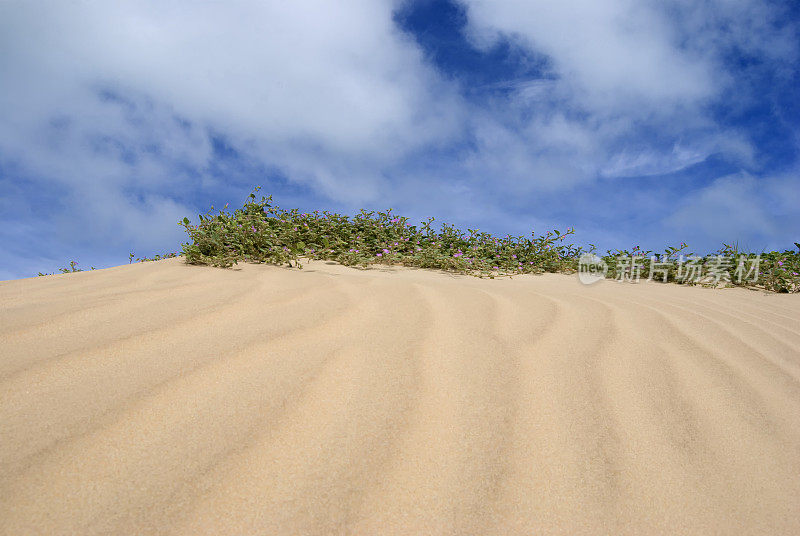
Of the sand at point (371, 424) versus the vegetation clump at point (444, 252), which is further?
the vegetation clump at point (444, 252)

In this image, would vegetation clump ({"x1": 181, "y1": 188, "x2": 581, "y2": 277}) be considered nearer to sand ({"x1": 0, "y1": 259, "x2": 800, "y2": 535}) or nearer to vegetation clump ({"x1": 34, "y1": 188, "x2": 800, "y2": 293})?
vegetation clump ({"x1": 34, "y1": 188, "x2": 800, "y2": 293})

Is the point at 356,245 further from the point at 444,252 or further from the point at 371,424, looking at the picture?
the point at 371,424

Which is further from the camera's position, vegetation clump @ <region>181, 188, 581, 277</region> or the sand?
vegetation clump @ <region>181, 188, 581, 277</region>

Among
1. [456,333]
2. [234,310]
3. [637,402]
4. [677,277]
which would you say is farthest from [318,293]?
[677,277]

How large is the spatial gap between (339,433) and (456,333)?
84 cm

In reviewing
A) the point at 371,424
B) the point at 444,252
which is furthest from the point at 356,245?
the point at 371,424

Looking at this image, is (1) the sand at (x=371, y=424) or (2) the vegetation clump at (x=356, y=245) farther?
(2) the vegetation clump at (x=356, y=245)

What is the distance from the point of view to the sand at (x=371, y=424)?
0.91 metres

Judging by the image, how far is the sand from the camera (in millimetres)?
912

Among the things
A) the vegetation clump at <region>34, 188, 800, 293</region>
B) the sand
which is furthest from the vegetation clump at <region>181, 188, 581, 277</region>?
the sand

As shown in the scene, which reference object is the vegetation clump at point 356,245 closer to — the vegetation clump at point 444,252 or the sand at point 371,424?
the vegetation clump at point 444,252

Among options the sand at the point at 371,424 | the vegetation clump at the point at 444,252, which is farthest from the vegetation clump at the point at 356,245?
the sand at the point at 371,424

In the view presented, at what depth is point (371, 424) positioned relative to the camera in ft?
3.85

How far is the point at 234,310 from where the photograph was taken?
1.97 metres
